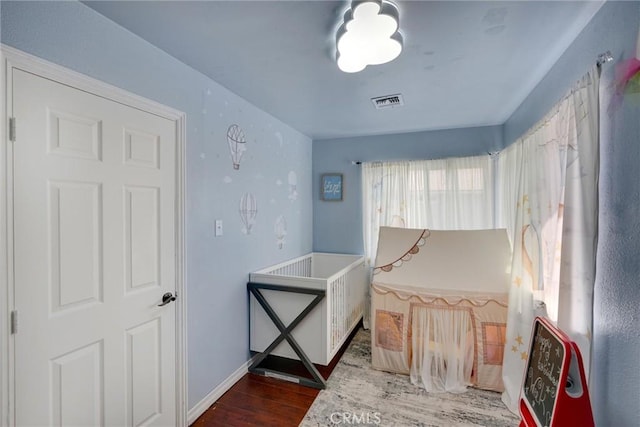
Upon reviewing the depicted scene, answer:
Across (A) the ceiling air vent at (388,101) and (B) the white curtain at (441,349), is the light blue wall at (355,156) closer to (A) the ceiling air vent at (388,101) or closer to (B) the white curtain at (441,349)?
(A) the ceiling air vent at (388,101)

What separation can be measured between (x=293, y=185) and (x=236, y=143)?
3.63 feet

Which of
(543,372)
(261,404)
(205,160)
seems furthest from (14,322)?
(543,372)

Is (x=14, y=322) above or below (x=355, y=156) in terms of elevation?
below

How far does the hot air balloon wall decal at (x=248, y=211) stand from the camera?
2475 millimetres

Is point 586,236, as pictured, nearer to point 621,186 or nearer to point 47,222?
point 621,186

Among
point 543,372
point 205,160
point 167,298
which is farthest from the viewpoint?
point 205,160

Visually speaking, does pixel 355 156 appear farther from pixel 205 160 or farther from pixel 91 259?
pixel 91 259

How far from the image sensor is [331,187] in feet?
12.5

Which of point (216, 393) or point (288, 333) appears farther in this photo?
point (288, 333)

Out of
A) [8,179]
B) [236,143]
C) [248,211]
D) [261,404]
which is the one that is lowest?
[261,404]

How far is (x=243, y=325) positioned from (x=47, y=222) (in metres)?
1.64

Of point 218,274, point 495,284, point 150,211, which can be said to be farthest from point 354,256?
point 150,211

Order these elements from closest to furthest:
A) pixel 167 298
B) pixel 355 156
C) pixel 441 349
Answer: pixel 167 298 → pixel 441 349 → pixel 355 156

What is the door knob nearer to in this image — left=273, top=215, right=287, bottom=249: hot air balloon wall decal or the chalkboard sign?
left=273, top=215, right=287, bottom=249: hot air balloon wall decal
